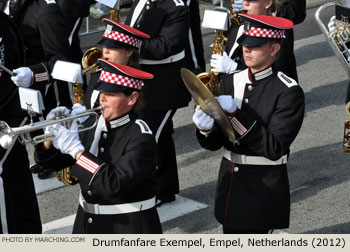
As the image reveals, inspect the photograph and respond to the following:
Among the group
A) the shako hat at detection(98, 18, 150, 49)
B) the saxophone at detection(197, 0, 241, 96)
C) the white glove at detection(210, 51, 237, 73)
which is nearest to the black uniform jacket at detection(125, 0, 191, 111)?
the saxophone at detection(197, 0, 241, 96)

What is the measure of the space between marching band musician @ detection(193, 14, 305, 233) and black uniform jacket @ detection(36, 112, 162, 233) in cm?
48

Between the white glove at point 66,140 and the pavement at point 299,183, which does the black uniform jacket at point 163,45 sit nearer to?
the pavement at point 299,183

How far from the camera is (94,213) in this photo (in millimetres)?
4703

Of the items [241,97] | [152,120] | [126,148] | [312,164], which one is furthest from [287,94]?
[312,164]

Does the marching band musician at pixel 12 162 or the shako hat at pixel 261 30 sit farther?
the marching band musician at pixel 12 162

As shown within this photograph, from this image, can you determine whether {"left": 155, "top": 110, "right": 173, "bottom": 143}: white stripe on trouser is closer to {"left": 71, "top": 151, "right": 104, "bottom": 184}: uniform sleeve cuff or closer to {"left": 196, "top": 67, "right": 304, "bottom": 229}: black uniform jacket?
{"left": 196, "top": 67, "right": 304, "bottom": 229}: black uniform jacket

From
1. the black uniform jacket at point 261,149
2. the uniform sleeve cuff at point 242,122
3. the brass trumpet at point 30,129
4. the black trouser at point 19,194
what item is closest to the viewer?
the brass trumpet at point 30,129

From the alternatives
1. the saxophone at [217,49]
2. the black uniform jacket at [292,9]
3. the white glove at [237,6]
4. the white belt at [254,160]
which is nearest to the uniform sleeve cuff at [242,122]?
the white belt at [254,160]

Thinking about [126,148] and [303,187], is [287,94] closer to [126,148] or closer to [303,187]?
[126,148]

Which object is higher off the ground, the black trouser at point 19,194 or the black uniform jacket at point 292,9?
the black uniform jacket at point 292,9

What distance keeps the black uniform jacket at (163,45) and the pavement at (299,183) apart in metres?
0.92

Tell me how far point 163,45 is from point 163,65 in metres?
0.26

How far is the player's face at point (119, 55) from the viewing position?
5.79 m

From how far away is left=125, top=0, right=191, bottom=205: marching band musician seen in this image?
657 cm
